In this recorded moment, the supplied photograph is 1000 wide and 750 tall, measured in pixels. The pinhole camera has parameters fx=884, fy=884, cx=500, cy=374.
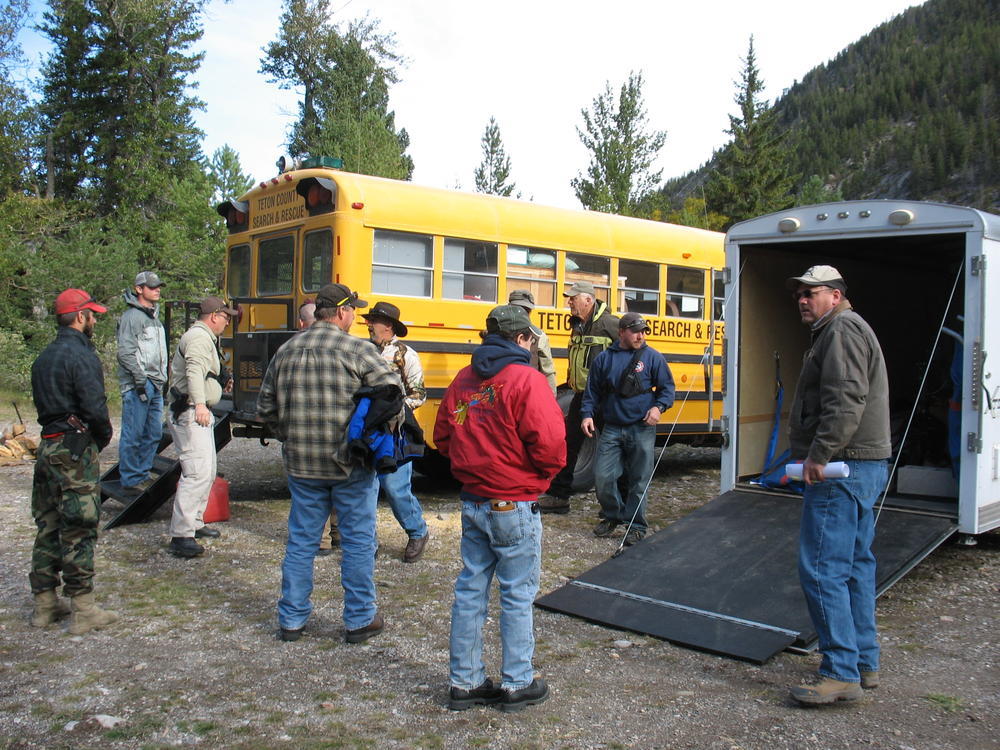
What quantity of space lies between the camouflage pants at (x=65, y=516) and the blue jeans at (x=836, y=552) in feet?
12.1

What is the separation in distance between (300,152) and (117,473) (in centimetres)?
3336

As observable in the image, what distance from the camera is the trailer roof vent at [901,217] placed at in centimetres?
589

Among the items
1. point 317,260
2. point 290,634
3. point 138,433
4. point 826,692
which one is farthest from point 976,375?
point 138,433

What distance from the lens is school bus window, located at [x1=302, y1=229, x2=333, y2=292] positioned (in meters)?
7.66

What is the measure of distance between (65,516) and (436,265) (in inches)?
161

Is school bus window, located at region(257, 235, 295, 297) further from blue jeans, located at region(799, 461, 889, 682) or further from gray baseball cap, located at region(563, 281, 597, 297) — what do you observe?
blue jeans, located at region(799, 461, 889, 682)

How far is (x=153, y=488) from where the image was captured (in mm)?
7105

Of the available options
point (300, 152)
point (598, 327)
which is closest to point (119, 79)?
Result: point (300, 152)

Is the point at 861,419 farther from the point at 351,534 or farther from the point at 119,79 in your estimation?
the point at 119,79

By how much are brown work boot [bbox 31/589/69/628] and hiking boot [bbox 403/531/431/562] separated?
2.25 meters

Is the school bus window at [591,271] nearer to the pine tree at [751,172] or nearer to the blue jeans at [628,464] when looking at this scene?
the blue jeans at [628,464]

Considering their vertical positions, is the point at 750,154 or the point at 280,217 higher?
the point at 750,154

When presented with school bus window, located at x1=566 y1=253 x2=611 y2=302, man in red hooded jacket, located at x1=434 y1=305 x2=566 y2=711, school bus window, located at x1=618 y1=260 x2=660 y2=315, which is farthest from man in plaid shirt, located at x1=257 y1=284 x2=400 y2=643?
school bus window, located at x1=618 y1=260 x2=660 y2=315

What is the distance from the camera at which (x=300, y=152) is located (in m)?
39.5
